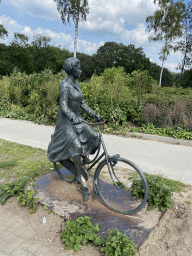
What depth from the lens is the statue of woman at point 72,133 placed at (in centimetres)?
296

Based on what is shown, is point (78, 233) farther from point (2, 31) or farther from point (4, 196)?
point (2, 31)

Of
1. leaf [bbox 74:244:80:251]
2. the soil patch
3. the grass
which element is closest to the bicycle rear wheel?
the grass

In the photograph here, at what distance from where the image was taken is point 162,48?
25531 mm

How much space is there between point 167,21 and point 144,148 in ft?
79.1

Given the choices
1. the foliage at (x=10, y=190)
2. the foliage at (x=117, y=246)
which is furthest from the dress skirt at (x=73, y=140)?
the foliage at (x=117, y=246)

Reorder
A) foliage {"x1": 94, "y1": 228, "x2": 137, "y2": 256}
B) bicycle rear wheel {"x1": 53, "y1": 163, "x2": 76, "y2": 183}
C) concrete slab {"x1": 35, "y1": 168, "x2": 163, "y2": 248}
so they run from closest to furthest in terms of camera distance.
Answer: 1. foliage {"x1": 94, "y1": 228, "x2": 137, "y2": 256}
2. concrete slab {"x1": 35, "y1": 168, "x2": 163, "y2": 248}
3. bicycle rear wheel {"x1": 53, "y1": 163, "x2": 76, "y2": 183}

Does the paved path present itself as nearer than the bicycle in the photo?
Yes

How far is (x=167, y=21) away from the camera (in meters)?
25.1

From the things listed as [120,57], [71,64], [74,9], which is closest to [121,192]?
[71,64]

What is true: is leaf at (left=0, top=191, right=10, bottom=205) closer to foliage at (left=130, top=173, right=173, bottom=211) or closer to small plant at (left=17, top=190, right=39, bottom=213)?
→ small plant at (left=17, top=190, right=39, bottom=213)

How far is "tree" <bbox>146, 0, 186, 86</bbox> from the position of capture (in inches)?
976

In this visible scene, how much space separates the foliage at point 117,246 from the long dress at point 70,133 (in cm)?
112

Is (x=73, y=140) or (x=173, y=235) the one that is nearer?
(x=173, y=235)

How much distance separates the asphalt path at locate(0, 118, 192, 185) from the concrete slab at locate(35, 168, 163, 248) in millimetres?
1515
